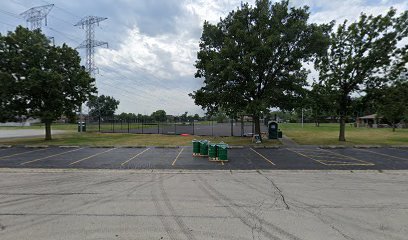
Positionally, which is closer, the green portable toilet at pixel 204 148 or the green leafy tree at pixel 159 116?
the green portable toilet at pixel 204 148

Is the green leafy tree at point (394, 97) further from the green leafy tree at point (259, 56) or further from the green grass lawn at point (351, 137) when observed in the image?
the green leafy tree at point (259, 56)

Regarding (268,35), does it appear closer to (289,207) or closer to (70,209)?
(289,207)

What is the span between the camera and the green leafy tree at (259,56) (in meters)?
20.8

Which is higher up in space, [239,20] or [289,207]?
[239,20]

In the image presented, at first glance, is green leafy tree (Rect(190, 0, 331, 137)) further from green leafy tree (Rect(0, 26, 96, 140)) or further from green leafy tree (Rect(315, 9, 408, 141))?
green leafy tree (Rect(0, 26, 96, 140))

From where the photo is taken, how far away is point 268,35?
2112 cm

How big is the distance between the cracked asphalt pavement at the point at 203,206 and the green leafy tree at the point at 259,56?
1233 cm

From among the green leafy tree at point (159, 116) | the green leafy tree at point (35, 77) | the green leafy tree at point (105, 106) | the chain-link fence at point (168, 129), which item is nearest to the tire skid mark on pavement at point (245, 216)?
the green leafy tree at point (35, 77)

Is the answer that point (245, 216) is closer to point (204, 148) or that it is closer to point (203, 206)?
point (203, 206)

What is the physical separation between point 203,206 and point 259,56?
54.7 ft

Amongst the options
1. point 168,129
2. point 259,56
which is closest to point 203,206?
point 259,56

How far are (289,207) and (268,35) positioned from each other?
1750 cm

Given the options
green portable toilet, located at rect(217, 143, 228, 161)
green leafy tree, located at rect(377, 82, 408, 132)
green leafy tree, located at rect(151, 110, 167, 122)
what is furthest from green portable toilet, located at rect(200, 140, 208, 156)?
green leafy tree, located at rect(151, 110, 167, 122)

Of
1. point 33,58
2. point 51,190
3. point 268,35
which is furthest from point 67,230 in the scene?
point 33,58
